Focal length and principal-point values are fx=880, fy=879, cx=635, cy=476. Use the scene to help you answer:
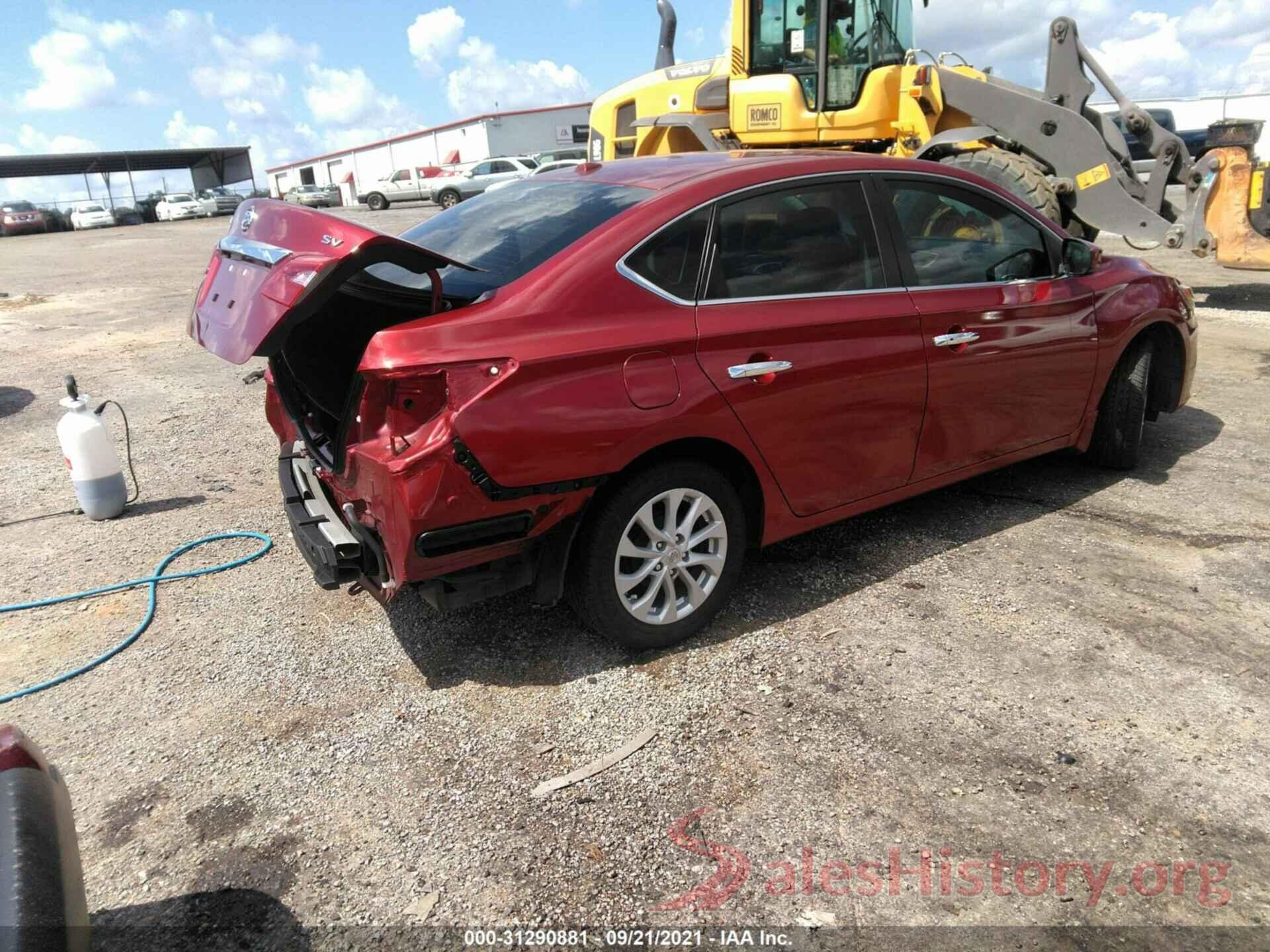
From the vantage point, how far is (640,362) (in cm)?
294

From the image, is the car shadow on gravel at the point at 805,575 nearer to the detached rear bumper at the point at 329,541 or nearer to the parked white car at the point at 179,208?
the detached rear bumper at the point at 329,541

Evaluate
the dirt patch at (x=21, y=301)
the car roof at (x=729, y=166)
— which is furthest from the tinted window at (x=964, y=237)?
the dirt patch at (x=21, y=301)

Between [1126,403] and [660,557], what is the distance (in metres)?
2.98

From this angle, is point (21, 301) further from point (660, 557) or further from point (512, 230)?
point (660, 557)

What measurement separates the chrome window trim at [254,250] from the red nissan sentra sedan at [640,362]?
0.06ft

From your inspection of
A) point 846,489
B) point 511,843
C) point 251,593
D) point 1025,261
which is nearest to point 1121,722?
point 846,489

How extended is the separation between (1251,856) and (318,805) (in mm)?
2571

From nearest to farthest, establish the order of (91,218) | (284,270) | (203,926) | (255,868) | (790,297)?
(203,926)
(255,868)
(284,270)
(790,297)
(91,218)

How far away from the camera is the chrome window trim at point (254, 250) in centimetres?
278

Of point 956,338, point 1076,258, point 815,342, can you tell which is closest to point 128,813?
point 815,342

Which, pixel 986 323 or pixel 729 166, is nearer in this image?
pixel 729 166

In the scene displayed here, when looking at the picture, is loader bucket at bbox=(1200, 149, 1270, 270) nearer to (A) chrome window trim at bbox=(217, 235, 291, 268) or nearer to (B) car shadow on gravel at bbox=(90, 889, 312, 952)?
(A) chrome window trim at bbox=(217, 235, 291, 268)

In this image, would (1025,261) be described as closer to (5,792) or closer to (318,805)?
(318,805)

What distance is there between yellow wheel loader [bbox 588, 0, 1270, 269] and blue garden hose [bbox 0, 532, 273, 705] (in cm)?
681
